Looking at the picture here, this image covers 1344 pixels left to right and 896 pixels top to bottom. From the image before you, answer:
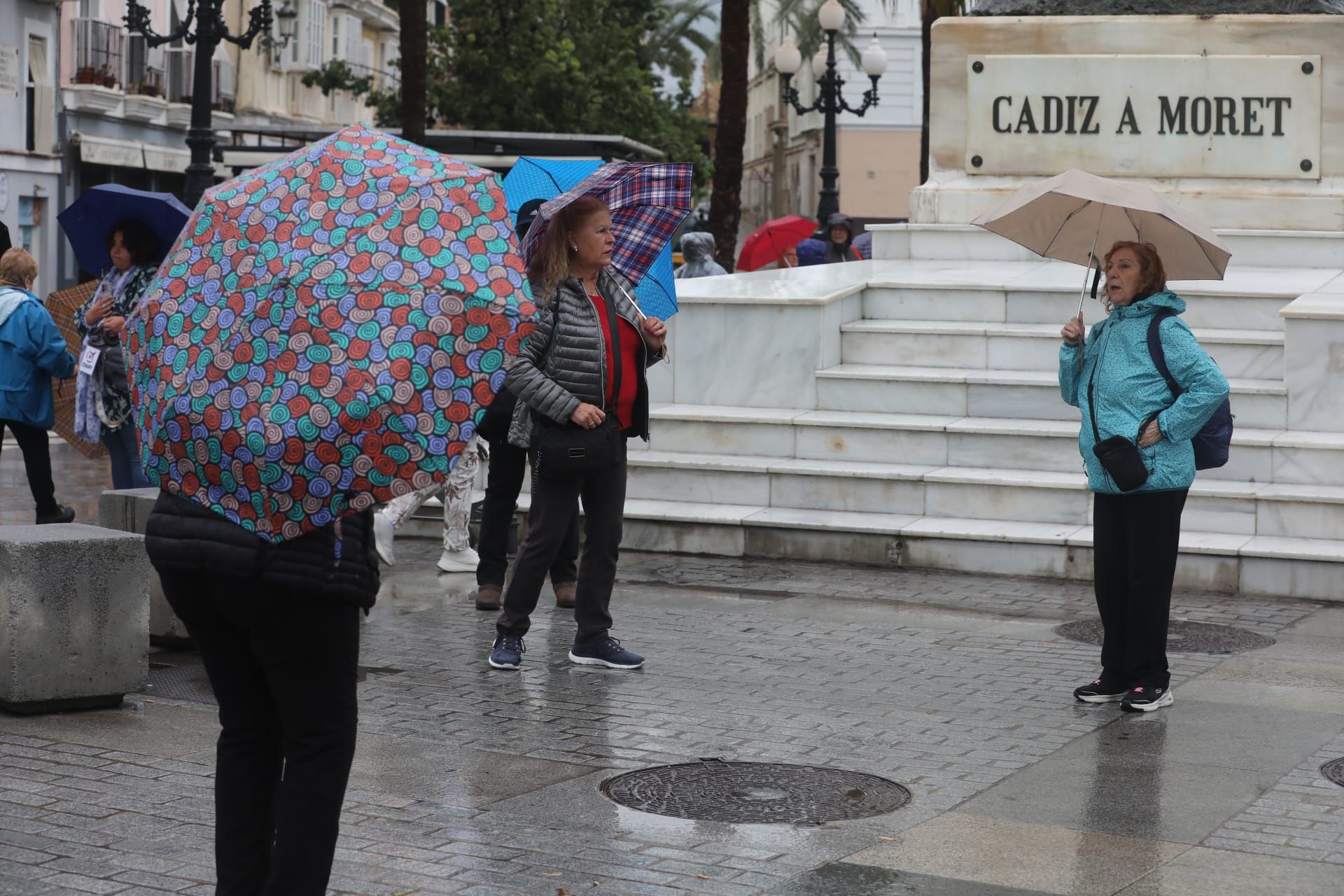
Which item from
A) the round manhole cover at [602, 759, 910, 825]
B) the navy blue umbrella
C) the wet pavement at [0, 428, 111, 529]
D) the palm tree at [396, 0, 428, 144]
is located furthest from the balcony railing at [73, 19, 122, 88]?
the round manhole cover at [602, 759, 910, 825]

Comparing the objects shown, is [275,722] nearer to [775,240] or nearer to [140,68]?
[775,240]

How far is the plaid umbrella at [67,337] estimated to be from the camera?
12.0 metres

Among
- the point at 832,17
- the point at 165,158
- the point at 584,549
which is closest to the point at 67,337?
the point at 584,549

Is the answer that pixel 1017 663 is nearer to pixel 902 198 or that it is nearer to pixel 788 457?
pixel 788 457

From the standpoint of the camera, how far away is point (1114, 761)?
21.3 feet

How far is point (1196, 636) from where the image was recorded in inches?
350

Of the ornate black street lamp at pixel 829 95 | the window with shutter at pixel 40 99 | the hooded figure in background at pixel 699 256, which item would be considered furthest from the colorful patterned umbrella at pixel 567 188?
the window with shutter at pixel 40 99

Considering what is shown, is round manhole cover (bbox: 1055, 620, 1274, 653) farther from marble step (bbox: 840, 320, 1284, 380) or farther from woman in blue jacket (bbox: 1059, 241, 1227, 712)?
marble step (bbox: 840, 320, 1284, 380)

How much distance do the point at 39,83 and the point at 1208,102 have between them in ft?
95.5

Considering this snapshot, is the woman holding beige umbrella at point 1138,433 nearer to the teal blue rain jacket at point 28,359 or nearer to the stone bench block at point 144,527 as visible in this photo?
the stone bench block at point 144,527

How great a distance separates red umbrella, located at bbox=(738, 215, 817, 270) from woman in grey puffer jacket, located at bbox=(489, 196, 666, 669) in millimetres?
13723

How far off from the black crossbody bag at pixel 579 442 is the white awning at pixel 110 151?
3411 centimetres

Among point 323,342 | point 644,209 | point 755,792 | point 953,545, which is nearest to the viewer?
point 323,342

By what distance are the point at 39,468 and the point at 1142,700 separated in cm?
813
